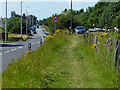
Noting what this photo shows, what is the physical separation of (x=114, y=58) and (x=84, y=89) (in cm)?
148

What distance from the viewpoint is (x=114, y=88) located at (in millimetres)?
6652

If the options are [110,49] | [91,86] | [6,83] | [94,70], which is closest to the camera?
[6,83]

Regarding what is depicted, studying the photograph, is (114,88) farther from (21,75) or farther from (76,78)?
(21,75)

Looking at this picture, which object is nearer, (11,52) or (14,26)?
(11,52)

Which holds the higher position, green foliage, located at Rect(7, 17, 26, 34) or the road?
green foliage, located at Rect(7, 17, 26, 34)

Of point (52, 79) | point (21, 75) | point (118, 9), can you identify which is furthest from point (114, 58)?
point (118, 9)

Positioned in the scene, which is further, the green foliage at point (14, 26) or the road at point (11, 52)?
the green foliage at point (14, 26)

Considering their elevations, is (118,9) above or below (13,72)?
above

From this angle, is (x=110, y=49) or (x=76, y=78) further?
(x=110, y=49)

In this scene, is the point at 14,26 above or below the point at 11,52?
above

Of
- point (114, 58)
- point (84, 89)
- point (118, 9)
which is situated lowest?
point (84, 89)

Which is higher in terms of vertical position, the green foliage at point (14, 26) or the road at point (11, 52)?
the green foliage at point (14, 26)

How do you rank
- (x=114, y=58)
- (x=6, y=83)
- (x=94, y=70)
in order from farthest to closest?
(x=94, y=70) → (x=114, y=58) → (x=6, y=83)

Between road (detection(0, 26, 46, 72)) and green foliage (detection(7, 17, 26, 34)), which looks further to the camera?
green foliage (detection(7, 17, 26, 34))
